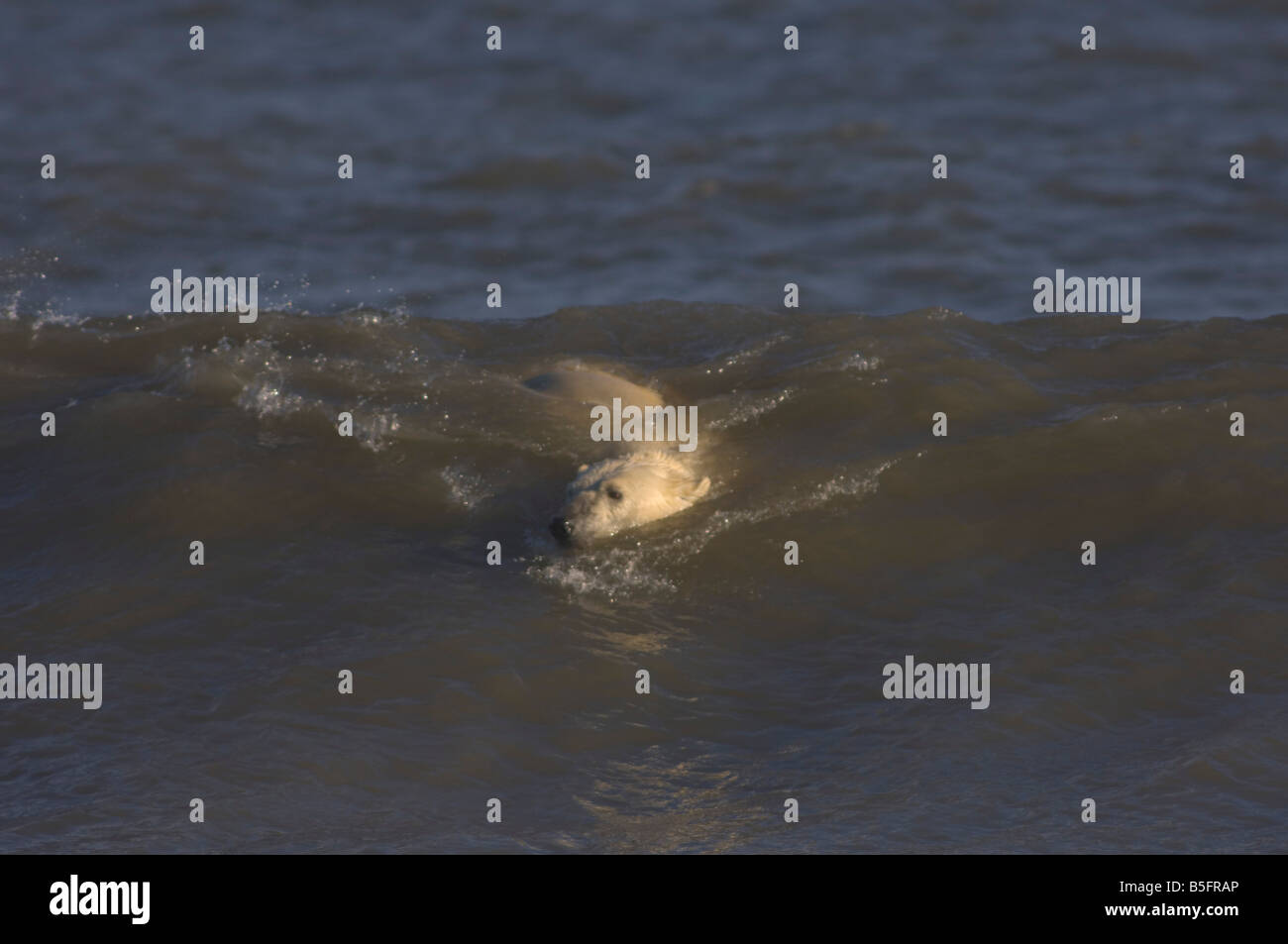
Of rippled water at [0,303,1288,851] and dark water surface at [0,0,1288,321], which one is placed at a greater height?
dark water surface at [0,0,1288,321]

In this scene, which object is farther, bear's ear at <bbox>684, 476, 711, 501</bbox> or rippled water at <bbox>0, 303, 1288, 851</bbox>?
bear's ear at <bbox>684, 476, 711, 501</bbox>

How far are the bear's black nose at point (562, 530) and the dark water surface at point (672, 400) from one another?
11cm

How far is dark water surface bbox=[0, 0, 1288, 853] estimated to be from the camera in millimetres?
7312

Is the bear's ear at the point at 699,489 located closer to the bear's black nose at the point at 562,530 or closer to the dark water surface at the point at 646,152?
the bear's black nose at the point at 562,530

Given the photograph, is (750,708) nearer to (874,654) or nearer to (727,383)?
(874,654)

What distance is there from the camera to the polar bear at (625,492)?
8984 mm

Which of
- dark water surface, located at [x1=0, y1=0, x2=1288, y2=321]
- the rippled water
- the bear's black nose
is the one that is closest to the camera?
the rippled water

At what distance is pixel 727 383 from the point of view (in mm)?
10930

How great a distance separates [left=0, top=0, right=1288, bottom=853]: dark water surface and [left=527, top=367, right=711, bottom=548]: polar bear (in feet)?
0.42

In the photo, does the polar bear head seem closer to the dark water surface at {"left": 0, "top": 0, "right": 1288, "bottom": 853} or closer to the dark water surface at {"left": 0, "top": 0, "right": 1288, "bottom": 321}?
the dark water surface at {"left": 0, "top": 0, "right": 1288, "bottom": 853}

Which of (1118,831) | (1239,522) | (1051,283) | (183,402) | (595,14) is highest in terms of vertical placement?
(595,14)

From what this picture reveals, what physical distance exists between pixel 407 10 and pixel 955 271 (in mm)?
7410

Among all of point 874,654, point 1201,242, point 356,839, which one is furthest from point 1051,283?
point 356,839

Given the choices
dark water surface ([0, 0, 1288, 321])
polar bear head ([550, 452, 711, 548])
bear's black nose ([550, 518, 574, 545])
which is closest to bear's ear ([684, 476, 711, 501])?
polar bear head ([550, 452, 711, 548])
